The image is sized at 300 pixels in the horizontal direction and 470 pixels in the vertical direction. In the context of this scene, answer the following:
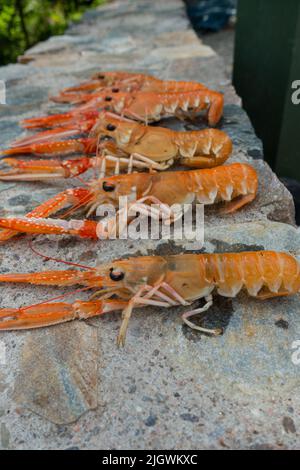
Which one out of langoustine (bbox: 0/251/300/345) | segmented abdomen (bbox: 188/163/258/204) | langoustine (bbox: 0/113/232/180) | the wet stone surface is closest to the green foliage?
langoustine (bbox: 0/113/232/180)

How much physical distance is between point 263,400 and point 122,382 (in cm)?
57

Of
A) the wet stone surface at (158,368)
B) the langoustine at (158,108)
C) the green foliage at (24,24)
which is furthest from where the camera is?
the green foliage at (24,24)

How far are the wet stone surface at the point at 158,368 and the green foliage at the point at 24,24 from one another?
798cm

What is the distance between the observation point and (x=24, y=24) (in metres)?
9.33

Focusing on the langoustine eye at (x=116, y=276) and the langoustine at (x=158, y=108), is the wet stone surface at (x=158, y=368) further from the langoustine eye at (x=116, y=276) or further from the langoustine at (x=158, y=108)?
the langoustine at (x=158, y=108)

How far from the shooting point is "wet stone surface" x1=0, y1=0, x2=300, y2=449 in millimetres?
1568

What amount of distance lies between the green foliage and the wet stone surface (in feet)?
26.2

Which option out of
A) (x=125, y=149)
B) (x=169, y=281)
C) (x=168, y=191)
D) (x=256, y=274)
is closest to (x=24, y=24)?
(x=125, y=149)

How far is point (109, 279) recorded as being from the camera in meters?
2.07

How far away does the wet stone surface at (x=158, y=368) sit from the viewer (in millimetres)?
1568

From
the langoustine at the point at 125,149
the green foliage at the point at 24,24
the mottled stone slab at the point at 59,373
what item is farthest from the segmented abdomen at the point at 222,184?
the green foliage at the point at 24,24
